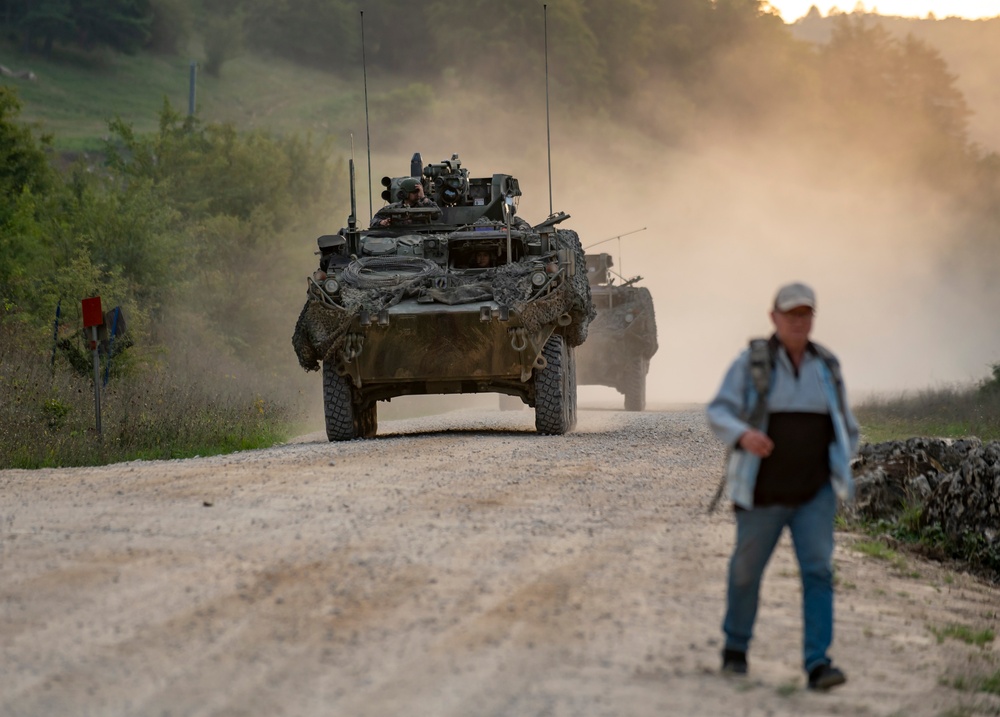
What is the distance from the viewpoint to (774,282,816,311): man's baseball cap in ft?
19.5

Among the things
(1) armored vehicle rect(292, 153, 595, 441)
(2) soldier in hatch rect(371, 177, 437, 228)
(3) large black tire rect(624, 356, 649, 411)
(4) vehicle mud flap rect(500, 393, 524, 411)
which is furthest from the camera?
(4) vehicle mud flap rect(500, 393, 524, 411)

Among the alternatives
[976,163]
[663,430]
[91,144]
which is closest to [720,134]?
[976,163]

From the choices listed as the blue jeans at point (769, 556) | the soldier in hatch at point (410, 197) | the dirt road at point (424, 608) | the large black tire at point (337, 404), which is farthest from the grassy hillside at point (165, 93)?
the blue jeans at point (769, 556)

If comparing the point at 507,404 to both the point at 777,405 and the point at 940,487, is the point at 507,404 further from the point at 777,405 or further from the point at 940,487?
the point at 777,405

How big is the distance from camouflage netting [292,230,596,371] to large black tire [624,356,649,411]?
1010 cm

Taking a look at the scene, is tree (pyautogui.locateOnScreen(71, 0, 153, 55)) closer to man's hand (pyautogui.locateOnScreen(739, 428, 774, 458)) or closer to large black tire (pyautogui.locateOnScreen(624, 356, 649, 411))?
large black tire (pyautogui.locateOnScreen(624, 356, 649, 411))

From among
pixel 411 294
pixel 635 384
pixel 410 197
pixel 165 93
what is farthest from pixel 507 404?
pixel 165 93

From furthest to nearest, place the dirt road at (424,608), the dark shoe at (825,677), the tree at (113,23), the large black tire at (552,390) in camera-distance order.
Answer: the tree at (113,23) → the large black tire at (552,390) → the dark shoe at (825,677) → the dirt road at (424,608)

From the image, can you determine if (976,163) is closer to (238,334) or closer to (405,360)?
(238,334)

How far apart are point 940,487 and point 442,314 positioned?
589 cm

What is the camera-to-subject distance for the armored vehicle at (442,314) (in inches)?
607

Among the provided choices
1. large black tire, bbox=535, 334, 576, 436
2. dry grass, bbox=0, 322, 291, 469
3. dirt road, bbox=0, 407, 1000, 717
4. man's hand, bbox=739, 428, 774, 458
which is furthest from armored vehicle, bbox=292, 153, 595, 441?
man's hand, bbox=739, 428, 774, 458

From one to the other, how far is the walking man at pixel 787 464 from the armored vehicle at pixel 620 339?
1965 centimetres

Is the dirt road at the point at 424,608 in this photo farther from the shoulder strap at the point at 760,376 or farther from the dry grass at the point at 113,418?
the dry grass at the point at 113,418
